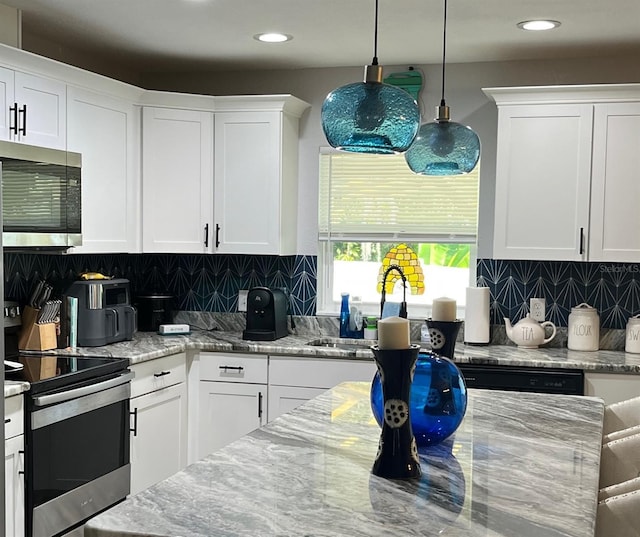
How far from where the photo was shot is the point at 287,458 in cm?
199

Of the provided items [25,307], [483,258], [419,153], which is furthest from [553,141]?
[25,307]

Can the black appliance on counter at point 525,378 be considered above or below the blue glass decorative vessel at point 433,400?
below

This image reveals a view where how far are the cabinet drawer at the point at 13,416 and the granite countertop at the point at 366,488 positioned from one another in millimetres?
1208

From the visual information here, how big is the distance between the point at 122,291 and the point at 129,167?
0.67 meters

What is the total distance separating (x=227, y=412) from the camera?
444 centimetres

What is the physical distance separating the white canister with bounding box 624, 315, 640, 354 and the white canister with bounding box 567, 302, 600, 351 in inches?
6.0

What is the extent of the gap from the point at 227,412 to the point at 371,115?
2.74 meters

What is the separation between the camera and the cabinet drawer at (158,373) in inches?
156

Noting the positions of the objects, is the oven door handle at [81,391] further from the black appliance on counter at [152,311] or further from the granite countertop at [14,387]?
the black appliance on counter at [152,311]

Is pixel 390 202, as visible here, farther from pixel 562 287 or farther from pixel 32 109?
pixel 32 109

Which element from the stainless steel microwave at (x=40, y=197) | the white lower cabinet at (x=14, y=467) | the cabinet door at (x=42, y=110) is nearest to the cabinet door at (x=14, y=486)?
the white lower cabinet at (x=14, y=467)

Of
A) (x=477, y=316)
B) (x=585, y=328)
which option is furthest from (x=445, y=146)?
(x=585, y=328)

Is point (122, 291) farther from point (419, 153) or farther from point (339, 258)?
point (419, 153)

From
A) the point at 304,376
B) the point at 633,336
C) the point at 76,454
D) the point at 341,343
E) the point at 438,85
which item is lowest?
the point at 76,454
